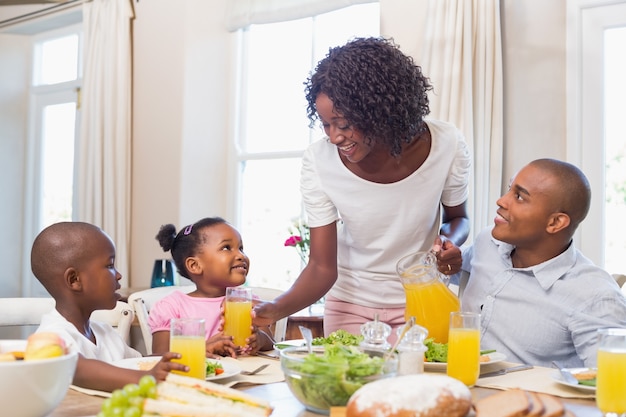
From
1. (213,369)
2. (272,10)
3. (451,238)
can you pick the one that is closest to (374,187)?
(451,238)

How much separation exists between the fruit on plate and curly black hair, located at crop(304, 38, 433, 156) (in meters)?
1.06

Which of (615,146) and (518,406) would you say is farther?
(615,146)

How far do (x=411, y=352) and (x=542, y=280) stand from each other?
716mm

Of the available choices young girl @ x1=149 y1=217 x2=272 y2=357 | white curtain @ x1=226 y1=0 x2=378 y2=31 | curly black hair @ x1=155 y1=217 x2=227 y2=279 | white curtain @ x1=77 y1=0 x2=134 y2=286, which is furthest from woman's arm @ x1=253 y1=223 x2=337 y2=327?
white curtain @ x1=77 y1=0 x2=134 y2=286

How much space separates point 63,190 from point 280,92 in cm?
201

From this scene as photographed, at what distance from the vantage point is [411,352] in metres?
1.37

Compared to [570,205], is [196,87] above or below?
above

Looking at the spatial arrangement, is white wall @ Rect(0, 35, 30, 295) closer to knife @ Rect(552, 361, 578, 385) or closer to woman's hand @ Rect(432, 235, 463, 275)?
woman's hand @ Rect(432, 235, 463, 275)

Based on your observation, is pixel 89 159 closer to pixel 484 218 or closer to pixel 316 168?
pixel 484 218

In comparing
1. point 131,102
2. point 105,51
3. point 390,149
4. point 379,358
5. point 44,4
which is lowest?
point 379,358

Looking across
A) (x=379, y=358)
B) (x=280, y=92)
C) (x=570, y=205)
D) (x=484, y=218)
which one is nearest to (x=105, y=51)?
(x=280, y=92)

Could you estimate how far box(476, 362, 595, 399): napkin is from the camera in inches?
57.7

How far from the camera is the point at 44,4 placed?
540 centimetres

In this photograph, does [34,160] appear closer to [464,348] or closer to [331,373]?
[464,348]
